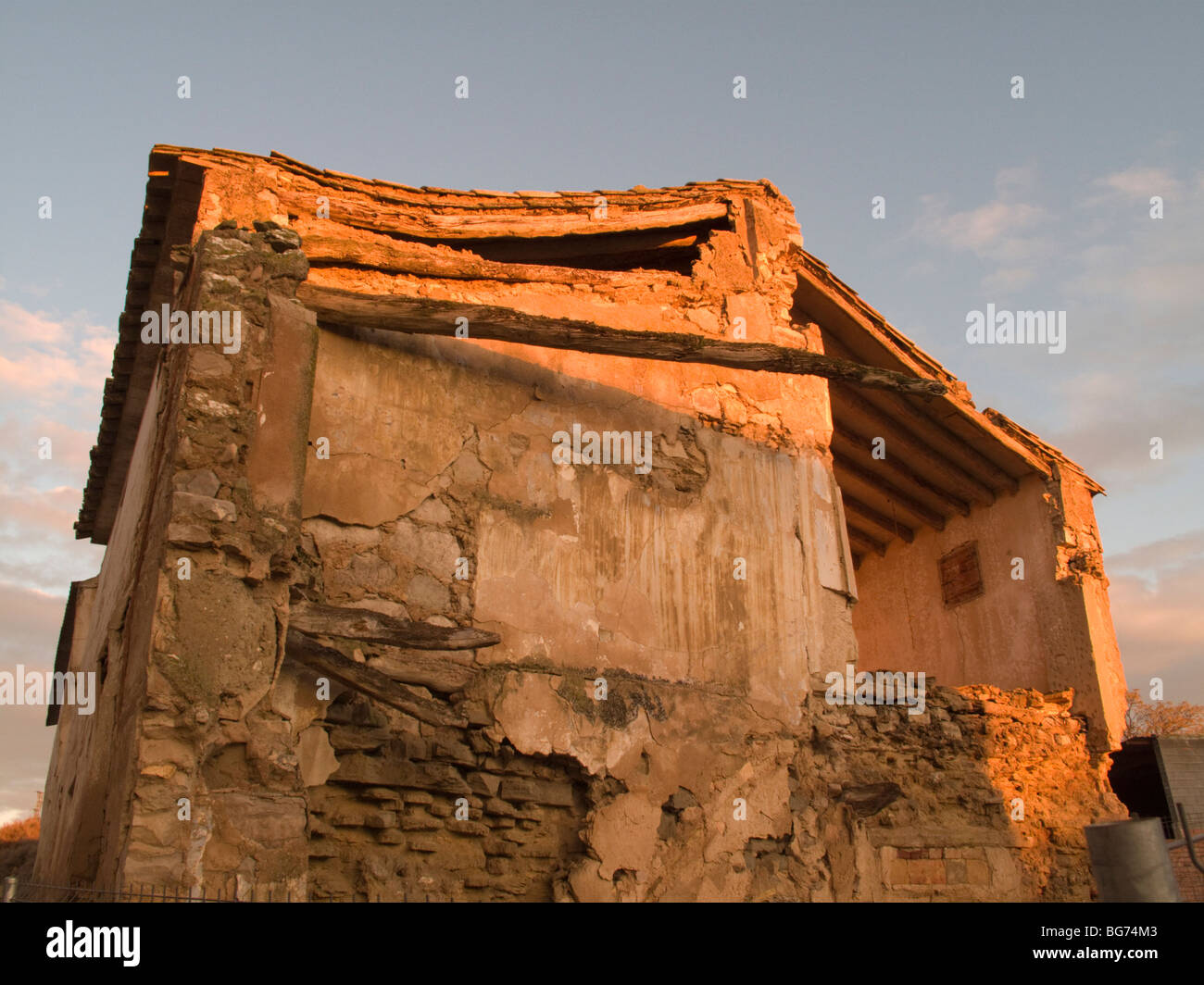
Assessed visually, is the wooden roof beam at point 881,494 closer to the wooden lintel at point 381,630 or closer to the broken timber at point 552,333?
the broken timber at point 552,333

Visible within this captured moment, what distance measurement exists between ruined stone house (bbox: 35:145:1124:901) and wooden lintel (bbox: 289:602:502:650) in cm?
2

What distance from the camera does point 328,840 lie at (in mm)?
5074

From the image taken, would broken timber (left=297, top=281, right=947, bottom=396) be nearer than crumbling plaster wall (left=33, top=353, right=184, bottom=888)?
No

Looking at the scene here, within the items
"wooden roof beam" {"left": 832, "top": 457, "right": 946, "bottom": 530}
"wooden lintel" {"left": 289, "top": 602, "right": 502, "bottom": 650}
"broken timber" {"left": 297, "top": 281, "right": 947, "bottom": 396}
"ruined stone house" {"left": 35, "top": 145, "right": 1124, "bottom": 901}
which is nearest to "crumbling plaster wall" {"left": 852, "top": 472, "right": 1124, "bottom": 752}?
"ruined stone house" {"left": 35, "top": 145, "right": 1124, "bottom": 901}

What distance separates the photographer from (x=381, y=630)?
5.38m

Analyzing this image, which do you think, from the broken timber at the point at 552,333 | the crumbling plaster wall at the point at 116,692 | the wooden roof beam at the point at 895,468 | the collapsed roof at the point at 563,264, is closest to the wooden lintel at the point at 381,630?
the crumbling plaster wall at the point at 116,692

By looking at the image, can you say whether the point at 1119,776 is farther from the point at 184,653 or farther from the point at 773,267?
the point at 184,653

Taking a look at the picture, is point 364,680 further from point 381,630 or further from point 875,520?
point 875,520

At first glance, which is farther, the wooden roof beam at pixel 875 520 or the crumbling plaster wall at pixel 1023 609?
the wooden roof beam at pixel 875 520

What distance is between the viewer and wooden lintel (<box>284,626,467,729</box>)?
16.5 feet

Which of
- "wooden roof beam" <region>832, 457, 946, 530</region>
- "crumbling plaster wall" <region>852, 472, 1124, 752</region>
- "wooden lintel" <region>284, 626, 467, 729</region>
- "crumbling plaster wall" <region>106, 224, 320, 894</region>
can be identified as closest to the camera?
"crumbling plaster wall" <region>106, 224, 320, 894</region>

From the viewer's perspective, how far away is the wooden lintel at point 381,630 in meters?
5.11

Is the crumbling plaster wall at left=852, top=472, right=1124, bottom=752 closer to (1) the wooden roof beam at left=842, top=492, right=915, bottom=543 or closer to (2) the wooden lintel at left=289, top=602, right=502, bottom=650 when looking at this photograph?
(1) the wooden roof beam at left=842, top=492, right=915, bottom=543

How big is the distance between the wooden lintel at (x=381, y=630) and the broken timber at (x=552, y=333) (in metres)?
1.71
